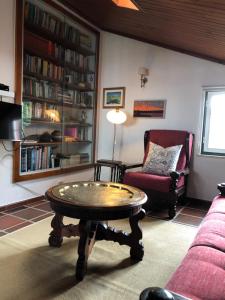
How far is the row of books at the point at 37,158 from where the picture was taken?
3367mm

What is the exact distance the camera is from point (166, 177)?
3178 millimetres

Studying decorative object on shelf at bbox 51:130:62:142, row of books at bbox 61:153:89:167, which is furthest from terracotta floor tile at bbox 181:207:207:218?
decorative object on shelf at bbox 51:130:62:142

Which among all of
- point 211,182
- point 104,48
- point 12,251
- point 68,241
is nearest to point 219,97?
point 211,182

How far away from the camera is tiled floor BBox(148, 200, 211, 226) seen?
3074 mm

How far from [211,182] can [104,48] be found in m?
2.87

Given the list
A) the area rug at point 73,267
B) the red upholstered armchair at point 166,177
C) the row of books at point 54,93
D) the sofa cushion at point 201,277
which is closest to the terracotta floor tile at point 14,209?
the area rug at point 73,267

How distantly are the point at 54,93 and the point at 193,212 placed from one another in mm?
2593

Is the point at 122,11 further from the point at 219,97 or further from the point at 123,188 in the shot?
the point at 123,188

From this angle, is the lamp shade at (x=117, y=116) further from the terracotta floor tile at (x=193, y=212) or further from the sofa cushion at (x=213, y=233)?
the sofa cushion at (x=213, y=233)

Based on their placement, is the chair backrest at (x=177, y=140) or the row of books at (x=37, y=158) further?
the chair backrest at (x=177, y=140)

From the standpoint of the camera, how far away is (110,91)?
178 inches

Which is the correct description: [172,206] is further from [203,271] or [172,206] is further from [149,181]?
[203,271]

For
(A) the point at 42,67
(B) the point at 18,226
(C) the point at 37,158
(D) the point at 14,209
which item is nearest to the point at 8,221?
(B) the point at 18,226

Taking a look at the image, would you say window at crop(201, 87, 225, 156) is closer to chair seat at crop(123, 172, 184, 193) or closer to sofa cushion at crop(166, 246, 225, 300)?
chair seat at crop(123, 172, 184, 193)
